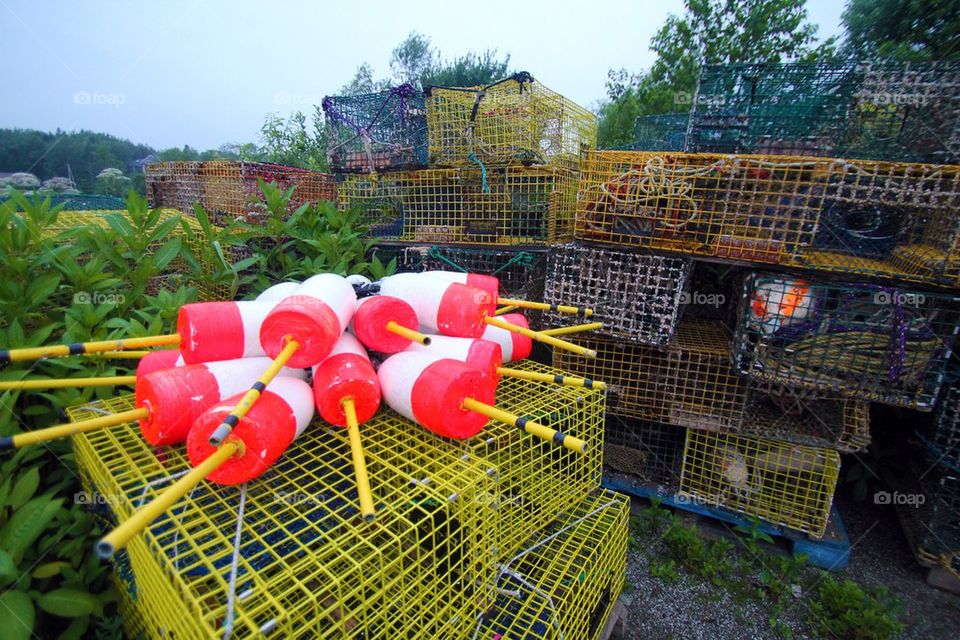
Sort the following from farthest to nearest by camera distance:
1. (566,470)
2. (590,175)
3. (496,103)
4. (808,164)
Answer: (496,103)
(590,175)
(808,164)
(566,470)

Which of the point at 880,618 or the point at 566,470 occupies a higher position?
the point at 566,470

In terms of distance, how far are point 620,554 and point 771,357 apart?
125 centimetres

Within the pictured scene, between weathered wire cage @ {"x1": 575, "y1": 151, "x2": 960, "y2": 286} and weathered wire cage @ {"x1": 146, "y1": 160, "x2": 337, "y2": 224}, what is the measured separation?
7.39 ft

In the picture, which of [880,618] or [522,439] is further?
[880,618]

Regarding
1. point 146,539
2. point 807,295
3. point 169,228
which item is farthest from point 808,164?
point 169,228

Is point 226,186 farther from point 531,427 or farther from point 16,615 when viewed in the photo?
point 531,427

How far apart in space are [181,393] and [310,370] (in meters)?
0.35

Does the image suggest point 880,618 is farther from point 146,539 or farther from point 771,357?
point 146,539

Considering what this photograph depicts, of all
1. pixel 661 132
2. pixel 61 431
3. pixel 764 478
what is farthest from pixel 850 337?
pixel 661 132

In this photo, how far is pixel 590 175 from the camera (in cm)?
253

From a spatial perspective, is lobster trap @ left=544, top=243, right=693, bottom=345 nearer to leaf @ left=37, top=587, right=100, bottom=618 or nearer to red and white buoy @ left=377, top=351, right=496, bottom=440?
red and white buoy @ left=377, top=351, right=496, bottom=440

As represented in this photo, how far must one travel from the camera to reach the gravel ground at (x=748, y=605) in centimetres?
225

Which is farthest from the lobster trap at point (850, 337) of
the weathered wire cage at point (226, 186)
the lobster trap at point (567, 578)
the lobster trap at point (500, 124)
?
the weathered wire cage at point (226, 186)

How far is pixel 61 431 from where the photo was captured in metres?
0.93
